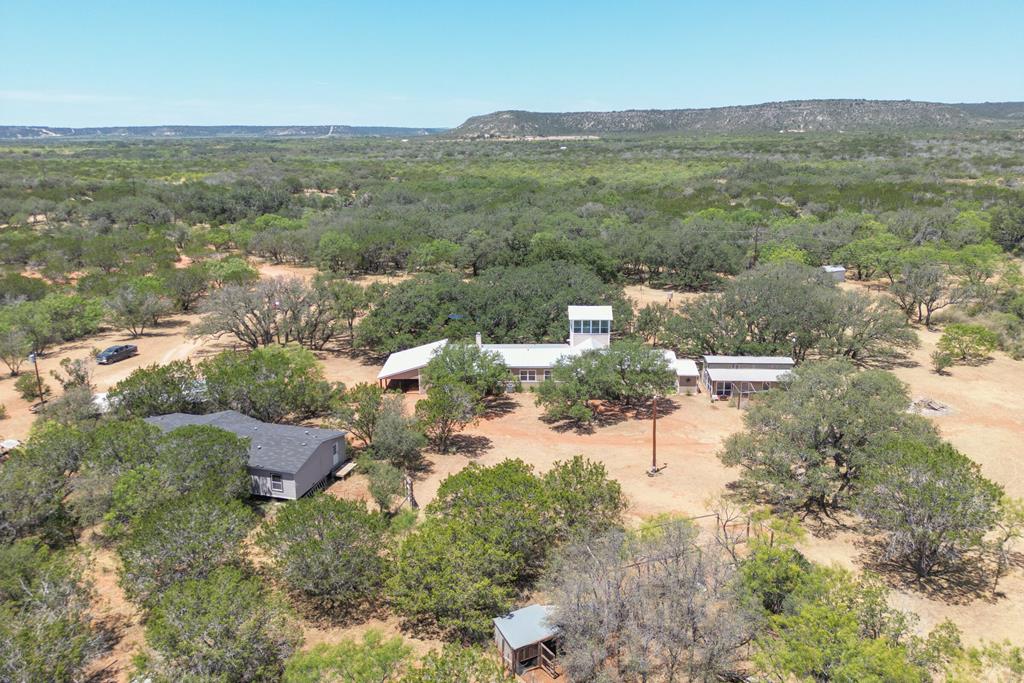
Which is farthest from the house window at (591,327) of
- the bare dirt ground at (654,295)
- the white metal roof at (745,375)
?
the bare dirt ground at (654,295)

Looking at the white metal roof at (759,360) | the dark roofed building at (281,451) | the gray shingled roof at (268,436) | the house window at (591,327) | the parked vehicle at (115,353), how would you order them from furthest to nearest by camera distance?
the parked vehicle at (115,353), the house window at (591,327), the white metal roof at (759,360), the gray shingled roof at (268,436), the dark roofed building at (281,451)

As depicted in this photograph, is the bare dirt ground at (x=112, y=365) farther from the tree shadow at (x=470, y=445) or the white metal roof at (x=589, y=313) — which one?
the white metal roof at (x=589, y=313)

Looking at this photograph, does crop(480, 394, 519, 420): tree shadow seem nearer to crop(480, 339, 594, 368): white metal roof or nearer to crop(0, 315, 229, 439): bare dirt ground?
crop(480, 339, 594, 368): white metal roof

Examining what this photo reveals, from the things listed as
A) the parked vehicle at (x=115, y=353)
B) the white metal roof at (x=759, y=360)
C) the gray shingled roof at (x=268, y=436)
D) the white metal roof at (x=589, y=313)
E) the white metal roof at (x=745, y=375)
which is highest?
the white metal roof at (x=589, y=313)

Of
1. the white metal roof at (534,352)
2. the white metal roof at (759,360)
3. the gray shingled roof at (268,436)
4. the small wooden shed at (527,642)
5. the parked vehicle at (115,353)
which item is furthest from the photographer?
the parked vehicle at (115,353)

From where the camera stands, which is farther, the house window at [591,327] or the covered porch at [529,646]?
the house window at [591,327]

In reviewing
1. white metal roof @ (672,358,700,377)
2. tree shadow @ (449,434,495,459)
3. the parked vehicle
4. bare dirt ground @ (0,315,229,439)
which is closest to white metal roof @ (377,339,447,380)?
tree shadow @ (449,434,495,459)

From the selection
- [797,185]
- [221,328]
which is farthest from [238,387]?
[797,185]
